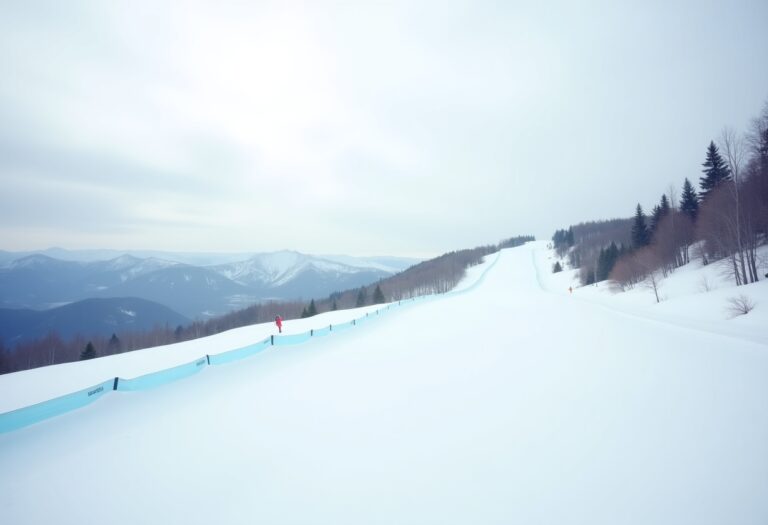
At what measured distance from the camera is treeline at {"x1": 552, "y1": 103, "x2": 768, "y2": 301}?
2242cm

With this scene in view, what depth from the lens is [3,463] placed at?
4363mm

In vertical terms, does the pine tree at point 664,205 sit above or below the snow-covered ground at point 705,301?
above

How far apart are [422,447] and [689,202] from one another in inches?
2130

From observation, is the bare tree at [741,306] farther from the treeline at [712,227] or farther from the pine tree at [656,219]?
the pine tree at [656,219]

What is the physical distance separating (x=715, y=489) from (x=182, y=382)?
10.5 m

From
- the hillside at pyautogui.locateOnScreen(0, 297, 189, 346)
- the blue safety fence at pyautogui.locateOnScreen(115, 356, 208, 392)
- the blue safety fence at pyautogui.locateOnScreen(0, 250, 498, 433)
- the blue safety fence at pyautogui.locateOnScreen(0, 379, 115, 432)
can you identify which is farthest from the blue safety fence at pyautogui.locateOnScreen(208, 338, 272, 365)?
the hillside at pyautogui.locateOnScreen(0, 297, 189, 346)

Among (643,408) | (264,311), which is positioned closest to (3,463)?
(643,408)

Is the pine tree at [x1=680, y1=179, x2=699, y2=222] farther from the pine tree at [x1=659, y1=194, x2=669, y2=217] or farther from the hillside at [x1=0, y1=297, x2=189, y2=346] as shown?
the hillside at [x1=0, y1=297, x2=189, y2=346]

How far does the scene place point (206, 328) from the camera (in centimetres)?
7925

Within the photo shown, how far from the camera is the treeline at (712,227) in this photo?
22.4 m

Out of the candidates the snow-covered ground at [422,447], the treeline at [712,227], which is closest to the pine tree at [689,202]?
the treeline at [712,227]

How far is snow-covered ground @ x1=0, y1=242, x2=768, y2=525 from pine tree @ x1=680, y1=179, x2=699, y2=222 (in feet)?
137

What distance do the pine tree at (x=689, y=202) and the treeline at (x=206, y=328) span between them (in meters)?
45.4

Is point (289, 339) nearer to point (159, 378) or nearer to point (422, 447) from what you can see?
point (159, 378)
